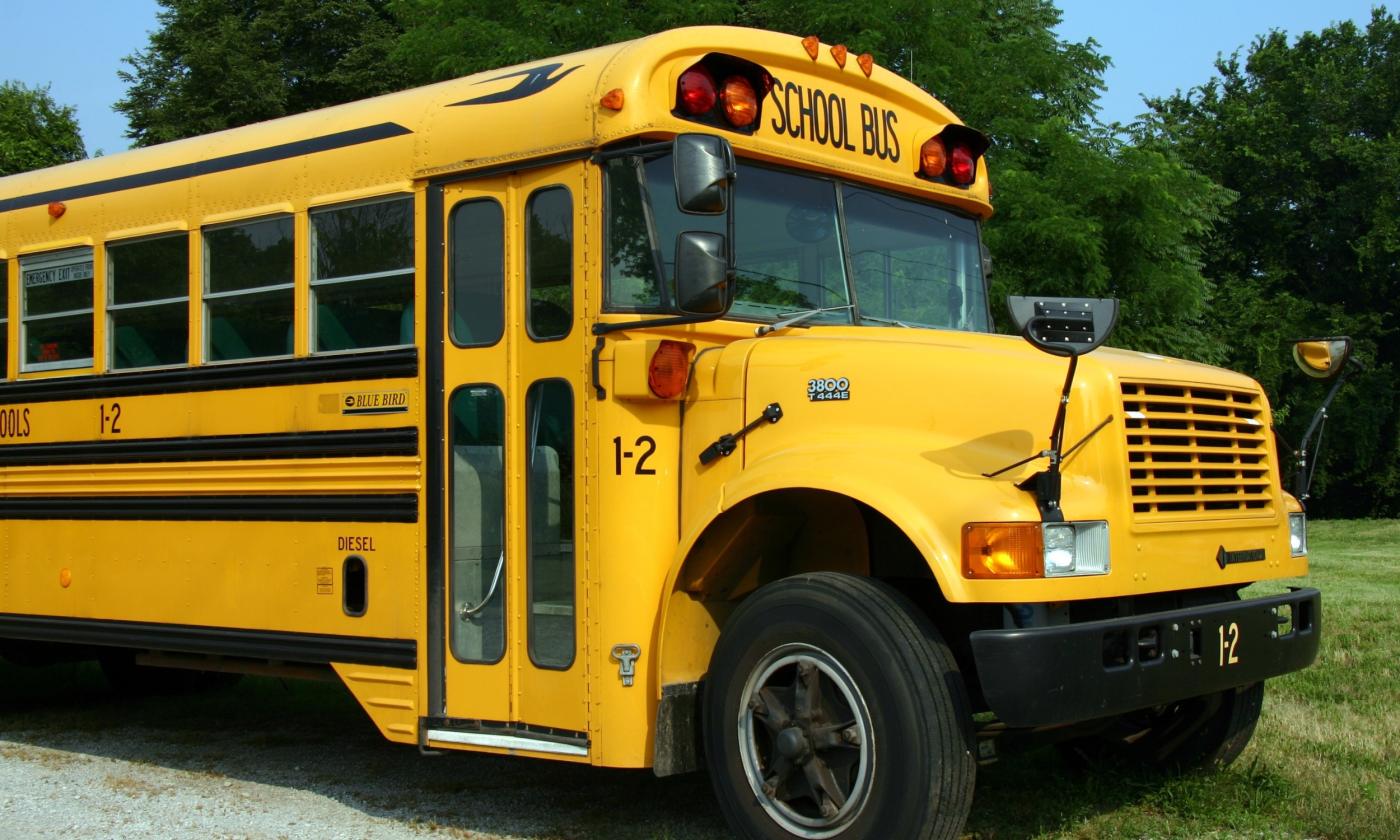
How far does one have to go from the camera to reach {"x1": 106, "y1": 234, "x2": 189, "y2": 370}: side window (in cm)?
626

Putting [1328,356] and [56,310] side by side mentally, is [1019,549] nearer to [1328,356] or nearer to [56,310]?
[1328,356]

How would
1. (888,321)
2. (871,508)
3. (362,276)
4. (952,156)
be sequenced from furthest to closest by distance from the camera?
(952,156) < (362,276) < (888,321) < (871,508)

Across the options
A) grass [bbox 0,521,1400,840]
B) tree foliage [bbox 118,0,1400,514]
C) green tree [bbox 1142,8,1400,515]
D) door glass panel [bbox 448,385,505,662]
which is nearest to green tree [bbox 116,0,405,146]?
tree foliage [bbox 118,0,1400,514]

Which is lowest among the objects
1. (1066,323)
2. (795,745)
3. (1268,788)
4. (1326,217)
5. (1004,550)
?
(1268,788)

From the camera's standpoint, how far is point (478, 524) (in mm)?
5305

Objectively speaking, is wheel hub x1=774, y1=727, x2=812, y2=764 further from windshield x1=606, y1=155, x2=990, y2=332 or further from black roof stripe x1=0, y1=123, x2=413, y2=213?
black roof stripe x1=0, y1=123, x2=413, y2=213

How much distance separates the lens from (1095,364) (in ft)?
14.3

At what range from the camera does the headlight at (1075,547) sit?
4.06 meters

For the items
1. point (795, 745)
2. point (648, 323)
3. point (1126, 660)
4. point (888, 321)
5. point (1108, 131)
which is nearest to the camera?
point (1126, 660)

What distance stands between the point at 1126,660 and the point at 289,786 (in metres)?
3.56

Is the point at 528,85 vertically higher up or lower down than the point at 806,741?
higher up

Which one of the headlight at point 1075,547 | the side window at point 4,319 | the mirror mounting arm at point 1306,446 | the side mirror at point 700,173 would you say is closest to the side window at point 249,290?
the side window at point 4,319

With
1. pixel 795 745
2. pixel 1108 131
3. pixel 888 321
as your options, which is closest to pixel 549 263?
pixel 888 321

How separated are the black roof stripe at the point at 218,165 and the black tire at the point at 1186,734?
346 cm
